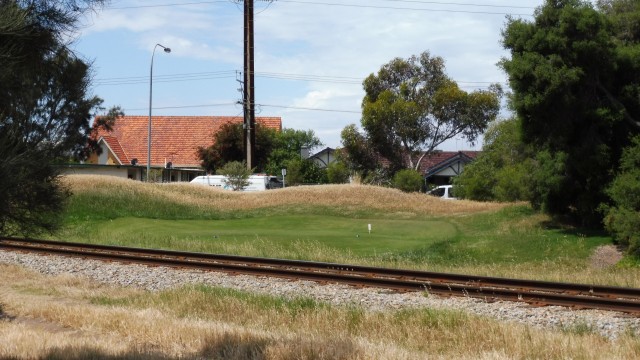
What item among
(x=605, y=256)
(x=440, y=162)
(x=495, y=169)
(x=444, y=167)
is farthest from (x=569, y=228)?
(x=440, y=162)

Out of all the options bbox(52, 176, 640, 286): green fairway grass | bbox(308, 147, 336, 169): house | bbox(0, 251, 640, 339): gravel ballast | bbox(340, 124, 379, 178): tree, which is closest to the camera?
bbox(0, 251, 640, 339): gravel ballast

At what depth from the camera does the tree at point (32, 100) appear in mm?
7801

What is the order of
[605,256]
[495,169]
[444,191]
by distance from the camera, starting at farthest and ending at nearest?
1. [444,191]
2. [495,169]
3. [605,256]

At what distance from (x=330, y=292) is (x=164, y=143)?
196ft

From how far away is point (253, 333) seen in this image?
10.9 meters

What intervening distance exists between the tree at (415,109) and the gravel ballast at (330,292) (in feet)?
155

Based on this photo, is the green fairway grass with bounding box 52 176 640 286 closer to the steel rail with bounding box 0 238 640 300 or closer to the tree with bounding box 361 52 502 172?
the steel rail with bounding box 0 238 640 300

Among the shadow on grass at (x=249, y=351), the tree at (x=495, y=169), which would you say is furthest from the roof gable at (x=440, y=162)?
the shadow on grass at (x=249, y=351)

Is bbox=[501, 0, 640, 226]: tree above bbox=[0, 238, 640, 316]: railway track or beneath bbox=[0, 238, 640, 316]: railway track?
above

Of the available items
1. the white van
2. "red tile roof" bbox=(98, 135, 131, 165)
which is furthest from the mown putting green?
"red tile roof" bbox=(98, 135, 131, 165)

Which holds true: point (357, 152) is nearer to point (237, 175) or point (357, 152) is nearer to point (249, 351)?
point (237, 175)

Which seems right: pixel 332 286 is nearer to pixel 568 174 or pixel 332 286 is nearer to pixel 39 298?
pixel 39 298

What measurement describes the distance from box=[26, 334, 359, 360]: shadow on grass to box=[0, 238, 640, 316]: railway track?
564 centimetres

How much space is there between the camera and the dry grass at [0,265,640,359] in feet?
31.7
